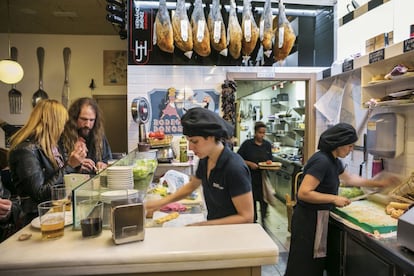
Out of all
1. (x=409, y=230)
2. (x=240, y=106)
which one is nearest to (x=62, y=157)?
(x=409, y=230)

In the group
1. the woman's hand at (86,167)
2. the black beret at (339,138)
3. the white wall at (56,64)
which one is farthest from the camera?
the white wall at (56,64)

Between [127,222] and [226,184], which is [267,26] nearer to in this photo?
[226,184]

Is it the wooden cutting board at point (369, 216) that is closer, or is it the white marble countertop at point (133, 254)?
the white marble countertop at point (133, 254)

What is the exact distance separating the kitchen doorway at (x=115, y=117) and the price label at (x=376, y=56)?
4.38 meters

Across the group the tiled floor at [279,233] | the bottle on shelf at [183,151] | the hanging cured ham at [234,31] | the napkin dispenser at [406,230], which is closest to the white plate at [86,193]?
the napkin dispenser at [406,230]

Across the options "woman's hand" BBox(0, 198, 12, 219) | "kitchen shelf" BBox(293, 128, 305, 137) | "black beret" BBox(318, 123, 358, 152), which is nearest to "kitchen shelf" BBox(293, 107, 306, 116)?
"kitchen shelf" BBox(293, 128, 305, 137)

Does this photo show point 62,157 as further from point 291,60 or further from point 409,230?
point 291,60

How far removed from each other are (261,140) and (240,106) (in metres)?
4.74

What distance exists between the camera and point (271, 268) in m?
3.44

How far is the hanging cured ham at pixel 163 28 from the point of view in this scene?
11.8 feet

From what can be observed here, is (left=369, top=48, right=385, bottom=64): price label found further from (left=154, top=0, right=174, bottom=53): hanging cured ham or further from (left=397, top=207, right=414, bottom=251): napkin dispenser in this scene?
(left=154, top=0, right=174, bottom=53): hanging cured ham

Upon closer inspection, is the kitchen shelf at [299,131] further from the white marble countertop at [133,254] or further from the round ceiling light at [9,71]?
the white marble countertop at [133,254]

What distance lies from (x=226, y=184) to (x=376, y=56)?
2.21 meters

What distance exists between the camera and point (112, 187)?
179 cm
